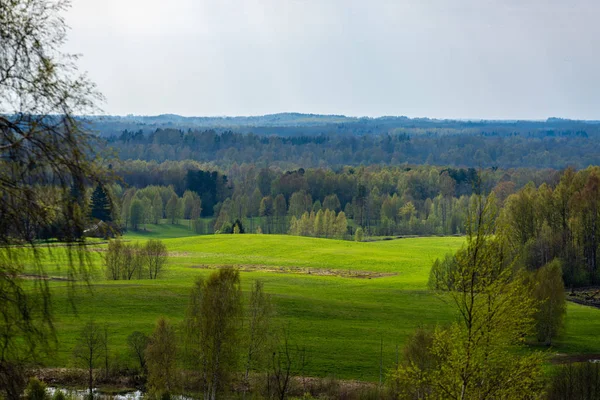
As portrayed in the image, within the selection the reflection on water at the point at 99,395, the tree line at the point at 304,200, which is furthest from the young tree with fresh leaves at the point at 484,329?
the tree line at the point at 304,200

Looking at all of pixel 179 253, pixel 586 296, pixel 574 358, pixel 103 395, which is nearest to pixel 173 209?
pixel 179 253

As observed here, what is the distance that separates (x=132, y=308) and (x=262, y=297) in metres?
22.1

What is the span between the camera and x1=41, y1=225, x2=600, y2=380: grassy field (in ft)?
162

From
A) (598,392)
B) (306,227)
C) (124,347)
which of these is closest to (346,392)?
(598,392)

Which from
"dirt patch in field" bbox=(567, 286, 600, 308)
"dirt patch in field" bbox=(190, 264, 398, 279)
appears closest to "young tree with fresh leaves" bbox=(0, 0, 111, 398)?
"dirt patch in field" bbox=(567, 286, 600, 308)

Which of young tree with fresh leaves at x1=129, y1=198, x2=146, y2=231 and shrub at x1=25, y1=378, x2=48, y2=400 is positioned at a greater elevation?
shrub at x1=25, y1=378, x2=48, y2=400

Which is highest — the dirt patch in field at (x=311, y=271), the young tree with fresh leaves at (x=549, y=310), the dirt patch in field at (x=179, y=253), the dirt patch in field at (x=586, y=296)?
the young tree with fresh leaves at (x=549, y=310)

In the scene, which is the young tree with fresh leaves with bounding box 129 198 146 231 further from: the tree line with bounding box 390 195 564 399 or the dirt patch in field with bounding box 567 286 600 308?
the tree line with bounding box 390 195 564 399

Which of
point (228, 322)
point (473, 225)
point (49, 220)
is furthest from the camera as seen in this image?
point (228, 322)

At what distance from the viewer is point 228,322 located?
33.9 metres

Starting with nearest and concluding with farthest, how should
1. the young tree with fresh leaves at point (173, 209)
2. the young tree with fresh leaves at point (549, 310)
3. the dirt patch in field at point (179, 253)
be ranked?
the young tree with fresh leaves at point (549, 310), the dirt patch in field at point (179, 253), the young tree with fresh leaves at point (173, 209)

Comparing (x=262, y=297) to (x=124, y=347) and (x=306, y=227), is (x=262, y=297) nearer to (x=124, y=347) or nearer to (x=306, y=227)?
(x=124, y=347)

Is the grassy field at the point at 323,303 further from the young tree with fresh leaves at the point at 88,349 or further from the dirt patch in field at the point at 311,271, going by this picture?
the young tree with fresh leaves at the point at 88,349

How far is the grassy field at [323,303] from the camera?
49.5 meters
